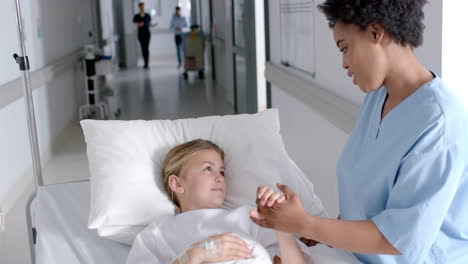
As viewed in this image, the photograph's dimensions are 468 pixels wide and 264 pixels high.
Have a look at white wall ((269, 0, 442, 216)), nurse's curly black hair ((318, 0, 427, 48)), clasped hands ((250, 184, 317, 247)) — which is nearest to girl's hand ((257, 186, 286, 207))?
clasped hands ((250, 184, 317, 247))

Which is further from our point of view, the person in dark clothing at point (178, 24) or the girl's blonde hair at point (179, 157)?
the person in dark clothing at point (178, 24)

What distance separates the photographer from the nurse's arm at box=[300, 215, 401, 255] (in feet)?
3.94

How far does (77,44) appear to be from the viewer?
7.14m

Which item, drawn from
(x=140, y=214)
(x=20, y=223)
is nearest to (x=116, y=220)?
(x=140, y=214)

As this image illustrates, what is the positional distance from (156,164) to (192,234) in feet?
1.36

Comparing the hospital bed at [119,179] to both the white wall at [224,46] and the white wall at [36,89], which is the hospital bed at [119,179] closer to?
the white wall at [36,89]

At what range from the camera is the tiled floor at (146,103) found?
15.3 feet

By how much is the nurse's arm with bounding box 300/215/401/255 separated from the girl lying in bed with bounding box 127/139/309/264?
0.14 metres

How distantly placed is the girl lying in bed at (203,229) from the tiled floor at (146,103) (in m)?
2.61

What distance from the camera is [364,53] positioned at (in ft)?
3.98

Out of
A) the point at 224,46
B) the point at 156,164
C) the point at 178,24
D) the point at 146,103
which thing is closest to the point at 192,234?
the point at 156,164

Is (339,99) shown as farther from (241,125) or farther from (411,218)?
(411,218)

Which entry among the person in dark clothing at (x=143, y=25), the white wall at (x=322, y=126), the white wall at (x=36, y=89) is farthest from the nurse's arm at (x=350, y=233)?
the person in dark clothing at (x=143, y=25)

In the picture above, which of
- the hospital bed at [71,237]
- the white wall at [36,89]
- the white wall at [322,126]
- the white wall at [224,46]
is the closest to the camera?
the hospital bed at [71,237]
